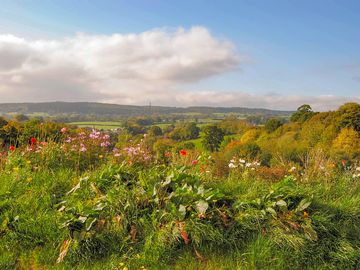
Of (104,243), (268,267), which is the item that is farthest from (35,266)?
(268,267)

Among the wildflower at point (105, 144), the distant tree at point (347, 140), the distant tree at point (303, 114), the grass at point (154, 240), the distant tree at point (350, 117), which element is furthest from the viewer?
the distant tree at point (303, 114)

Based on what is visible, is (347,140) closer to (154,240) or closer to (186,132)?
(186,132)

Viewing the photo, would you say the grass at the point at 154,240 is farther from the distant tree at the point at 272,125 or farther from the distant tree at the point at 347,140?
the distant tree at the point at 272,125

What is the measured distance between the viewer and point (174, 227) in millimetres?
4133

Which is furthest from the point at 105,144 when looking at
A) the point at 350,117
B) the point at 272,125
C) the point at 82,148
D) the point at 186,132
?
the point at 186,132

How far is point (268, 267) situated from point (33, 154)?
5.04 metres

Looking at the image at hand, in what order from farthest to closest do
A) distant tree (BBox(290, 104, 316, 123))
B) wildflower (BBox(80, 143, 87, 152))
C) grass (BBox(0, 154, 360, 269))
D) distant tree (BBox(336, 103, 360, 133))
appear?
distant tree (BBox(290, 104, 316, 123)) < distant tree (BBox(336, 103, 360, 133)) < wildflower (BBox(80, 143, 87, 152)) < grass (BBox(0, 154, 360, 269))

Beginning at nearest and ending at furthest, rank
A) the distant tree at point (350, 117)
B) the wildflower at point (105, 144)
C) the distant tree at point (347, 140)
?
the wildflower at point (105, 144) < the distant tree at point (347, 140) < the distant tree at point (350, 117)

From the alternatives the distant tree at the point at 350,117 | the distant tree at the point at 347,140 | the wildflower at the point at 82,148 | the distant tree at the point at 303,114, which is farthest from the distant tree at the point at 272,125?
the wildflower at the point at 82,148

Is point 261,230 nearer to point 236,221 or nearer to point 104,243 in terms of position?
point 236,221

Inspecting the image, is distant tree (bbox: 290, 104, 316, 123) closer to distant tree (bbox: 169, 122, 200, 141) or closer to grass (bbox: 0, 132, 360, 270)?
distant tree (bbox: 169, 122, 200, 141)

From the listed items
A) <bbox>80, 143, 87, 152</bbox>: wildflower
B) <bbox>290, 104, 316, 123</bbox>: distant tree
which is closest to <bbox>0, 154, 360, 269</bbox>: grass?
<bbox>80, 143, 87, 152</bbox>: wildflower

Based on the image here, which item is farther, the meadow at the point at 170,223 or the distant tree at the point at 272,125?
the distant tree at the point at 272,125

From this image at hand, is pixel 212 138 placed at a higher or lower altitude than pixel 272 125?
lower
